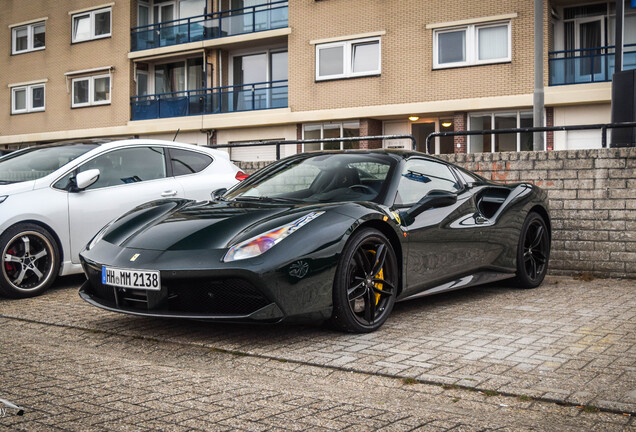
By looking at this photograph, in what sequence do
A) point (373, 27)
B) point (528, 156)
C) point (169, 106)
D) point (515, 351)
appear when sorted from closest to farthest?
1. point (515, 351)
2. point (528, 156)
3. point (373, 27)
4. point (169, 106)

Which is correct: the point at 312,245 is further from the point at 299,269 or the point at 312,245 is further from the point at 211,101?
the point at 211,101

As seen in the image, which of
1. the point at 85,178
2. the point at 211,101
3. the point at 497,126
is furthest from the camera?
the point at 211,101

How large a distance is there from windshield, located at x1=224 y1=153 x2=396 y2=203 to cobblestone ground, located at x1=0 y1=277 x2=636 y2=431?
104 centimetres

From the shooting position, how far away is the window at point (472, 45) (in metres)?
22.9

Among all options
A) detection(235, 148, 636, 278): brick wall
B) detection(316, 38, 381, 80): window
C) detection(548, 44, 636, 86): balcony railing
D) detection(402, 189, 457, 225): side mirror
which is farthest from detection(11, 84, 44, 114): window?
detection(402, 189, 457, 225): side mirror

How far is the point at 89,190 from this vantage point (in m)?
7.64

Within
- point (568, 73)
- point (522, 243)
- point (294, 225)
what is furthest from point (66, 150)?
point (568, 73)

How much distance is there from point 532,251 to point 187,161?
3.97 m

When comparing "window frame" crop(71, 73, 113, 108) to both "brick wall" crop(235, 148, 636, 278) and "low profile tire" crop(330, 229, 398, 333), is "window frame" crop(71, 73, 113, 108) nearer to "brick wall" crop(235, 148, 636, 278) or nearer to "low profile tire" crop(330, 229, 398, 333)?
"brick wall" crop(235, 148, 636, 278)

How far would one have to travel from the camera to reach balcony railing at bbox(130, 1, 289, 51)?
93.6ft

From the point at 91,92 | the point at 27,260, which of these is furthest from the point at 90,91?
the point at 27,260

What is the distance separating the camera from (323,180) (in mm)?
6047

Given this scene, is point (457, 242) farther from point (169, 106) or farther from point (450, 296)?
point (169, 106)

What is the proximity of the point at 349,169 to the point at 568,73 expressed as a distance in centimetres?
1803
